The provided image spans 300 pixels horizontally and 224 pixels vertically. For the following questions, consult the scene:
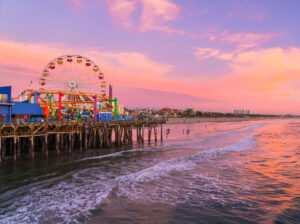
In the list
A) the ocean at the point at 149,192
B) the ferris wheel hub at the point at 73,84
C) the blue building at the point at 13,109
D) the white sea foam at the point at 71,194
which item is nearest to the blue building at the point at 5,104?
the blue building at the point at 13,109

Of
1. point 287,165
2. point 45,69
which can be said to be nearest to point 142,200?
point 287,165

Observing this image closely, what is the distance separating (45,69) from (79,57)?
734cm

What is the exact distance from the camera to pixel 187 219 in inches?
429

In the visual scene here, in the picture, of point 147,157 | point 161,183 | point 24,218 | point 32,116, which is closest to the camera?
point 24,218

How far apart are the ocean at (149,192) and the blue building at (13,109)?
10.3 m

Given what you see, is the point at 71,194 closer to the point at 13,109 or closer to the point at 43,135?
the point at 43,135

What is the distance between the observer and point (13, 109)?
3178 cm

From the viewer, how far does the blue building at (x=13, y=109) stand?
3027 centimetres

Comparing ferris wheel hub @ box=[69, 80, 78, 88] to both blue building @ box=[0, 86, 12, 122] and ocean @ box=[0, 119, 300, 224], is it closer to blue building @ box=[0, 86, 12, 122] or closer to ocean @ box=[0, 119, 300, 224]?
blue building @ box=[0, 86, 12, 122]

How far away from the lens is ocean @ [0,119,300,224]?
1116 centimetres

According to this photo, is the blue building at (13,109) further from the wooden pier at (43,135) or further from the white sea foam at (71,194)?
the white sea foam at (71,194)

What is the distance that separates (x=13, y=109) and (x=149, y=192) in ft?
87.1

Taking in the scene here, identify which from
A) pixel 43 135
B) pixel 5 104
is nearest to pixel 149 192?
pixel 43 135

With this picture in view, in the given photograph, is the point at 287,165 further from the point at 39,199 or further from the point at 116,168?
the point at 39,199
